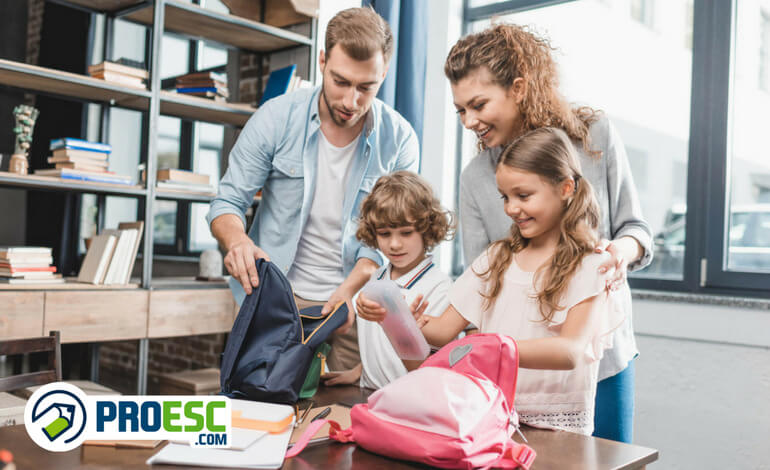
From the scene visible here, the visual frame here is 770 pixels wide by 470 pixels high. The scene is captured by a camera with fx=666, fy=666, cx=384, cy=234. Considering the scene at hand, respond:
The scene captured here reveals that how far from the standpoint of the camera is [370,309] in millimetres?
1286

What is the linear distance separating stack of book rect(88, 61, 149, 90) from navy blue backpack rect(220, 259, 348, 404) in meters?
1.75

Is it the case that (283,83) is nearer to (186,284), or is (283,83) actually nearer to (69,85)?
(69,85)

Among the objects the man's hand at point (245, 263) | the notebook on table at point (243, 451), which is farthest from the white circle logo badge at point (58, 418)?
the man's hand at point (245, 263)

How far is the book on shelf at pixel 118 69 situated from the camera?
108 inches

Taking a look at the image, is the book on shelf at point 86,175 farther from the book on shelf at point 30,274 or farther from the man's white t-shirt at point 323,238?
the man's white t-shirt at point 323,238

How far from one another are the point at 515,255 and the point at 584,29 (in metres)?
2.13

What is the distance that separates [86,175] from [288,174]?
1.29 meters

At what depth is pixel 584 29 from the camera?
123 inches

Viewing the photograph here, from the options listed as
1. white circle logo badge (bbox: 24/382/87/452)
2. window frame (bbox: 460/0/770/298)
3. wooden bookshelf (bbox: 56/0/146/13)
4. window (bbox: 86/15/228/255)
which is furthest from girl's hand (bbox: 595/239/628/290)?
window (bbox: 86/15/228/255)

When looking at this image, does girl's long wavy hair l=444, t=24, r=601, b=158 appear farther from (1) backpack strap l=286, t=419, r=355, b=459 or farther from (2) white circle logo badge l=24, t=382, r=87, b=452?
(2) white circle logo badge l=24, t=382, r=87, b=452

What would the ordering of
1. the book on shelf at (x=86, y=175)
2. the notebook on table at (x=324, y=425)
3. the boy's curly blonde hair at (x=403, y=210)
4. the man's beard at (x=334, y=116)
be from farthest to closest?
the book on shelf at (x=86, y=175) → the man's beard at (x=334, y=116) → the boy's curly blonde hair at (x=403, y=210) → the notebook on table at (x=324, y=425)

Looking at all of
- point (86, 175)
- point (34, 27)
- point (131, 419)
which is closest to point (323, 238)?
point (131, 419)

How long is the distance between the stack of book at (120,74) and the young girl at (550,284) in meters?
1.98

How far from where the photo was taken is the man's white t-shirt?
6.07 ft
